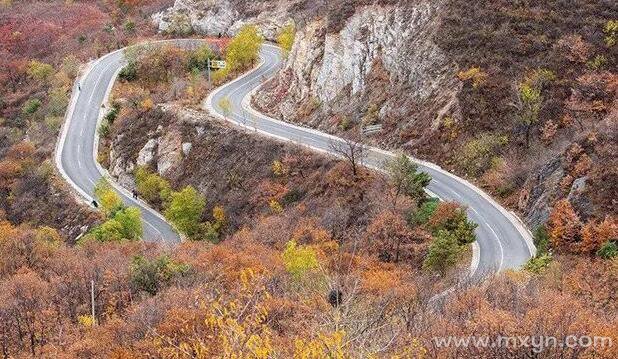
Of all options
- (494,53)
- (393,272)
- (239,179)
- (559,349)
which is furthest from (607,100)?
(559,349)

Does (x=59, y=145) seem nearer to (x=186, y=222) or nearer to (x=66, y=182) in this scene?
(x=66, y=182)

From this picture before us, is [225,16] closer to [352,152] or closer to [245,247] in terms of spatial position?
[352,152]

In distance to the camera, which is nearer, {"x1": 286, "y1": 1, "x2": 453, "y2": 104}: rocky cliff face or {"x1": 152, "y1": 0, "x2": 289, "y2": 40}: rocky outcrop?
{"x1": 286, "y1": 1, "x2": 453, "y2": 104}: rocky cliff face

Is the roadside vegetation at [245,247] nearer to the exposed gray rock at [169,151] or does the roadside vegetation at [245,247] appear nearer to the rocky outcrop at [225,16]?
the exposed gray rock at [169,151]

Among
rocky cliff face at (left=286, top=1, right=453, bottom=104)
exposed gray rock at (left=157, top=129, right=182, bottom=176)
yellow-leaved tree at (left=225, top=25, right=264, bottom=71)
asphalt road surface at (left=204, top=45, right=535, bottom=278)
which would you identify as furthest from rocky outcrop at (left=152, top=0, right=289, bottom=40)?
exposed gray rock at (left=157, top=129, right=182, bottom=176)

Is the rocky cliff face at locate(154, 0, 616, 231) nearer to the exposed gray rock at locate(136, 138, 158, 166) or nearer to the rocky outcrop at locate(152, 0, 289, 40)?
the exposed gray rock at locate(136, 138, 158, 166)

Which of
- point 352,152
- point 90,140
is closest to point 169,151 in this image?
point 90,140

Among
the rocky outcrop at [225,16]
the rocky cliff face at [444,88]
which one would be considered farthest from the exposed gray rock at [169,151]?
the rocky outcrop at [225,16]
